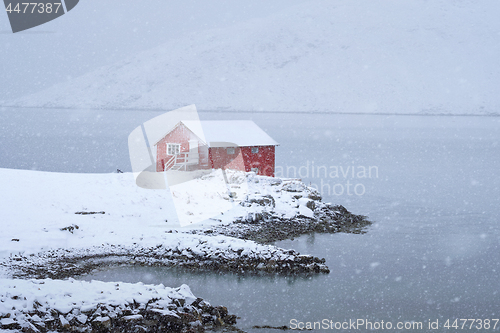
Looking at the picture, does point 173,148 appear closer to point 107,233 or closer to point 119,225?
point 119,225

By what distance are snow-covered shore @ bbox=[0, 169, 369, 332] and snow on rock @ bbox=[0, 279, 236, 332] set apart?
30 mm

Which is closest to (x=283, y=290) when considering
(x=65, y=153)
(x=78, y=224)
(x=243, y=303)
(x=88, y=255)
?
(x=243, y=303)

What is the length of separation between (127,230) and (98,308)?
10.1 m

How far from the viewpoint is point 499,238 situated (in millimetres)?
25094

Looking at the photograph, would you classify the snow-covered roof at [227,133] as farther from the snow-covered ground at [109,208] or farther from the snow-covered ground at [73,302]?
the snow-covered ground at [73,302]

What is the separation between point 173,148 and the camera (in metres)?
35.6

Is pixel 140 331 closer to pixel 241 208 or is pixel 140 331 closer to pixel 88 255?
pixel 88 255

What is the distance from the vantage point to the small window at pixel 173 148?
3522 cm

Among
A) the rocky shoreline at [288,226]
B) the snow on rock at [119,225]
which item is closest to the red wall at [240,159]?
the snow on rock at [119,225]

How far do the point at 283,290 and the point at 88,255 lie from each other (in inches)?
306

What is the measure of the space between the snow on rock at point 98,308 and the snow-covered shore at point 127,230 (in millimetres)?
30

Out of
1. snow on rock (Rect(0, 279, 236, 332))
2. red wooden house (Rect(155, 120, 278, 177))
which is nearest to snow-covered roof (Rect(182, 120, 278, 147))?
red wooden house (Rect(155, 120, 278, 177))

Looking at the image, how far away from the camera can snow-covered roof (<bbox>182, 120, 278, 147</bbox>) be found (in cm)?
3466

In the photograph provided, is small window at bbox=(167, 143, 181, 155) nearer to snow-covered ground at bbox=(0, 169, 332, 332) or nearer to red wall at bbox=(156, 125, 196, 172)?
red wall at bbox=(156, 125, 196, 172)
